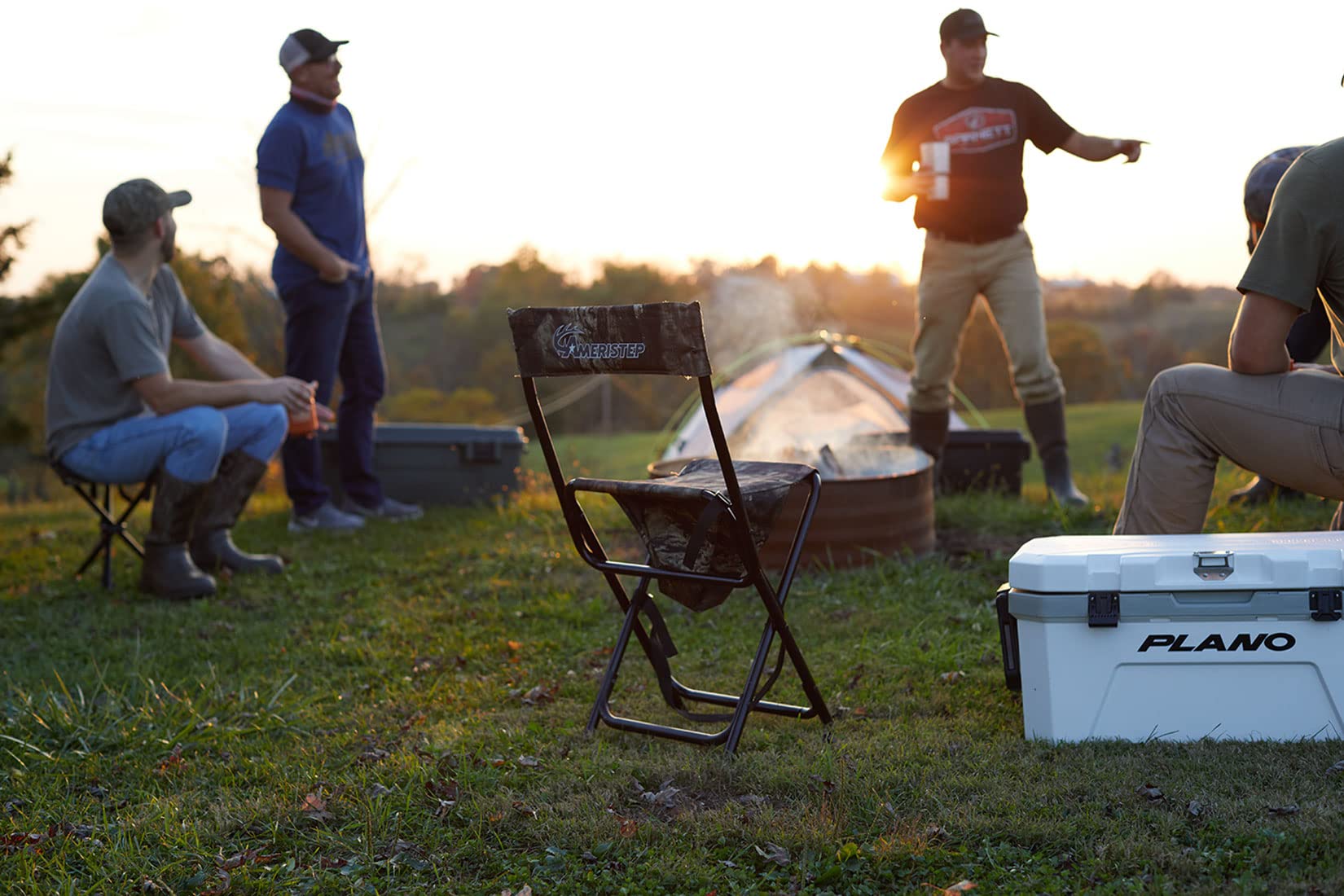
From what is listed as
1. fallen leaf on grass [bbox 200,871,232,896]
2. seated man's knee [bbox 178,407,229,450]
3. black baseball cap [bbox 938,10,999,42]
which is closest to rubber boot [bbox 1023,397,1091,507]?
black baseball cap [bbox 938,10,999,42]

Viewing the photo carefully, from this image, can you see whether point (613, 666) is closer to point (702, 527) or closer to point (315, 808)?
point (702, 527)

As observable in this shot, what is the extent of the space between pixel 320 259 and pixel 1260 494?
4.38m

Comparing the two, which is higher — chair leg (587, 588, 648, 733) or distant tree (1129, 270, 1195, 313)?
distant tree (1129, 270, 1195, 313)

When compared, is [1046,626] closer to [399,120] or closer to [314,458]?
[314,458]

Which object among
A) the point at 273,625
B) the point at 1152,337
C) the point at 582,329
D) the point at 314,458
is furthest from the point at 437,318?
the point at 582,329

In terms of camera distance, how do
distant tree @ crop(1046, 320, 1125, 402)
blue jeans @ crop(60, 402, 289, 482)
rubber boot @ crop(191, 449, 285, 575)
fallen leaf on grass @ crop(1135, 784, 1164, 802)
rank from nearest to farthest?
fallen leaf on grass @ crop(1135, 784, 1164, 802) → blue jeans @ crop(60, 402, 289, 482) → rubber boot @ crop(191, 449, 285, 575) → distant tree @ crop(1046, 320, 1125, 402)

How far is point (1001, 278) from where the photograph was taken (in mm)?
5469

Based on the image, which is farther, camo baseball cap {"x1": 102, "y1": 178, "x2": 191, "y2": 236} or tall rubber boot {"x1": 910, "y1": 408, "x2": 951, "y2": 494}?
tall rubber boot {"x1": 910, "y1": 408, "x2": 951, "y2": 494}

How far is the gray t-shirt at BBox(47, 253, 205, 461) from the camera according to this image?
4402mm

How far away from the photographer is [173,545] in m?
4.61

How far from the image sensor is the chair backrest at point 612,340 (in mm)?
2365

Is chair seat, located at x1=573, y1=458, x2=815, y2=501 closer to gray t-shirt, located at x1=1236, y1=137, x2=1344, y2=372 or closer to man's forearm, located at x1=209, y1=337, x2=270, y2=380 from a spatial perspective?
gray t-shirt, located at x1=1236, y1=137, x2=1344, y2=372

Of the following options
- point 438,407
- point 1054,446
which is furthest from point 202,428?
point 438,407

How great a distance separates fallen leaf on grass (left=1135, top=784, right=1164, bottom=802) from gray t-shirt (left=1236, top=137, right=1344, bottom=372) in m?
1.12
